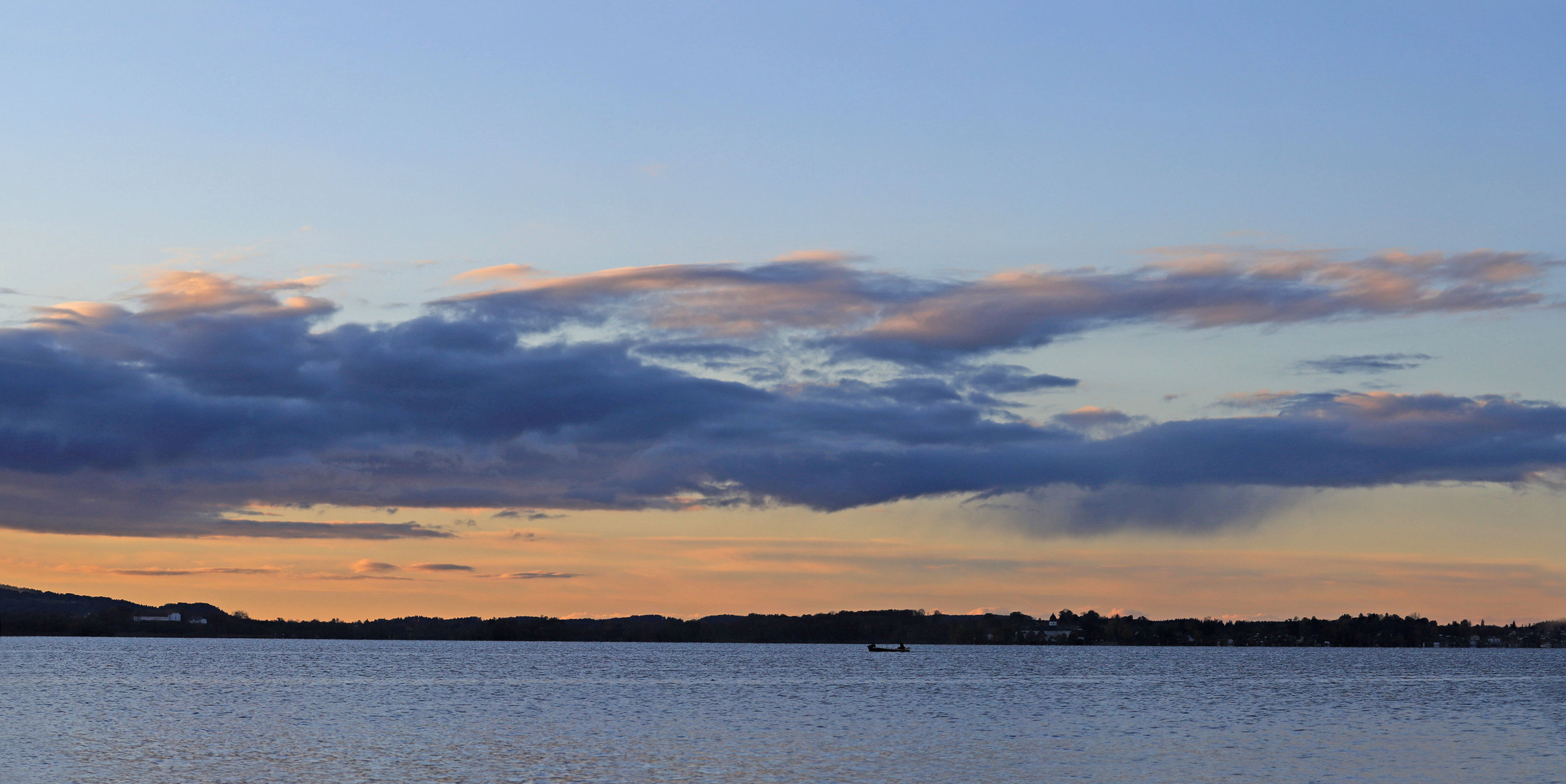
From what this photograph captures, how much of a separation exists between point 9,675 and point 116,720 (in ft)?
321

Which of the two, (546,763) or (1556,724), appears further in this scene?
(1556,724)

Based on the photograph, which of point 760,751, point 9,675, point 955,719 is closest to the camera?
point 760,751

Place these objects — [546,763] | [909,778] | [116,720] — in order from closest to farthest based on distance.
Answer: [909,778], [546,763], [116,720]

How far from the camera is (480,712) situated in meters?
108

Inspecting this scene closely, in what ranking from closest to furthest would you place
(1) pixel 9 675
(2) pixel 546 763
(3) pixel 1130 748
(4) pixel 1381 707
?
(2) pixel 546 763 → (3) pixel 1130 748 → (4) pixel 1381 707 → (1) pixel 9 675

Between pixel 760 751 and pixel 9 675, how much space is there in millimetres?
143685

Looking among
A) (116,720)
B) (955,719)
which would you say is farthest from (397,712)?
(955,719)

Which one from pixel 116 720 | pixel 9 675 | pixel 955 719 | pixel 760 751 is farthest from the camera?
pixel 9 675

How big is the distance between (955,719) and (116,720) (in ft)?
193

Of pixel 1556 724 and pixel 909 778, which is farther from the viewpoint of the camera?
pixel 1556 724

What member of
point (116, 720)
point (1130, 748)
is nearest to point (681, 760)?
point (1130, 748)

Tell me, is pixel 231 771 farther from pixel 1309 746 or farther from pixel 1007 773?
pixel 1309 746

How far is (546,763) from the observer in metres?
68.1

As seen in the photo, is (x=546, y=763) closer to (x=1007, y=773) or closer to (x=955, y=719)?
(x=1007, y=773)
